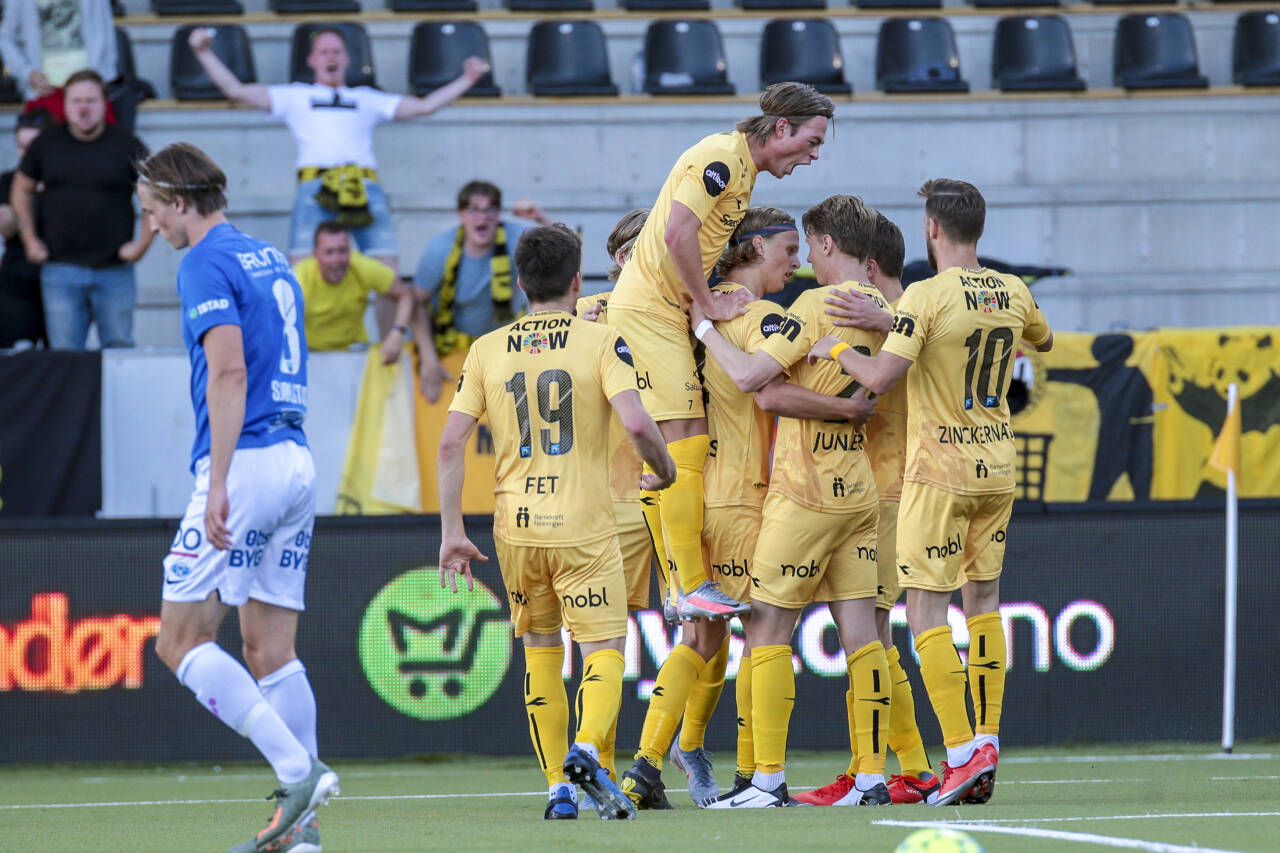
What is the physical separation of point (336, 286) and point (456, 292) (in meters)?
0.79

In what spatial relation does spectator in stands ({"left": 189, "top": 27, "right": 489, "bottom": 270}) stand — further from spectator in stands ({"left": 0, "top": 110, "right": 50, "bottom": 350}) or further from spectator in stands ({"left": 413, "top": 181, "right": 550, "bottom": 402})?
spectator in stands ({"left": 0, "top": 110, "right": 50, "bottom": 350})

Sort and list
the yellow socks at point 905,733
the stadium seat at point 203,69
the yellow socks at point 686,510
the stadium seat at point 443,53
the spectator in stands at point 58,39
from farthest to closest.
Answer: the stadium seat at point 443,53 < the stadium seat at point 203,69 < the spectator in stands at point 58,39 < the yellow socks at point 905,733 < the yellow socks at point 686,510

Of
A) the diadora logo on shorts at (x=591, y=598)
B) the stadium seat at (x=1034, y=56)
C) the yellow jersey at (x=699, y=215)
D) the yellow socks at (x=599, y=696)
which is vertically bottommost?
the yellow socks at (x=599, y=696)

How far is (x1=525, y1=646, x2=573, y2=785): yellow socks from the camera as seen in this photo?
19.1ft

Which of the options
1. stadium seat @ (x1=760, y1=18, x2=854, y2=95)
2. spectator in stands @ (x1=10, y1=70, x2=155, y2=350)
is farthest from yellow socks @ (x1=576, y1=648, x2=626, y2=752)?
stadium seat @ (x1=760, y1=18, x2=854, y2=95)

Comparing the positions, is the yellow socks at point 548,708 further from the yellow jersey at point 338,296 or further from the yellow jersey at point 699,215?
the yellow jersey at point 338,296

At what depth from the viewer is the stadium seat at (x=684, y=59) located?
14031mm

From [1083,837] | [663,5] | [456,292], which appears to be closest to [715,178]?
A: [1083,837]

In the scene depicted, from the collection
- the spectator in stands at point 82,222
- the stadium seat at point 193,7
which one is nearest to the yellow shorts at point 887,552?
the spectator in stands at point 82,222

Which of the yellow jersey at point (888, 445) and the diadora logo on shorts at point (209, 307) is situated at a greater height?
the diadora logo on shorts at point (209, 307)

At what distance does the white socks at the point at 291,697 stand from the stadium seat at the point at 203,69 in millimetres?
9320

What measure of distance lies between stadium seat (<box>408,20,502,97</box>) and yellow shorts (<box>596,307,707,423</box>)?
26.5ft

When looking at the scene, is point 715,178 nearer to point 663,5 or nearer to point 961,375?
point 961,375

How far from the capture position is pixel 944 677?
627 centimetres
